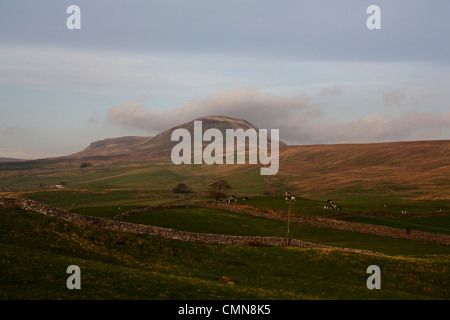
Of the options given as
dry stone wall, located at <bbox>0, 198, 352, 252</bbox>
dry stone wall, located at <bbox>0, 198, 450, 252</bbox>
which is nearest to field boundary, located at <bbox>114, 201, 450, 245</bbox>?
dry stone wall, located at <bbox>0, 198, 450, 252</bbox>

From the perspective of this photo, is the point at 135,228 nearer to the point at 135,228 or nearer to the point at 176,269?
the point at 135,228

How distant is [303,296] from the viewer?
→ 27.0m

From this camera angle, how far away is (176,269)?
34.8m

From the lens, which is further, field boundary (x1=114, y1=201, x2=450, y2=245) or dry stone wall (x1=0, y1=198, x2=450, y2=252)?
field boundary (x1=114, y1=201, x2=450, y2=245)

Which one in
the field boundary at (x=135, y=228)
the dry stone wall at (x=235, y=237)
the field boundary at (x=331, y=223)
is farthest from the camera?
the field boundary at (x=331, y=223)

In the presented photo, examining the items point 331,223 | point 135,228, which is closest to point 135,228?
point 135,228

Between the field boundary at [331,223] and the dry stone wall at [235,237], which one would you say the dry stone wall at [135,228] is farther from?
the field boundary at [331,223]

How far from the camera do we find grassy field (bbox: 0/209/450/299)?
23641mm

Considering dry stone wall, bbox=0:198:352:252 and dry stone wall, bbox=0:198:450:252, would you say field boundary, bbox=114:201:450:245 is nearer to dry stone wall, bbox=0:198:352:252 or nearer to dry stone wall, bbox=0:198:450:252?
dry stone wall, bbox=0:198:450:252

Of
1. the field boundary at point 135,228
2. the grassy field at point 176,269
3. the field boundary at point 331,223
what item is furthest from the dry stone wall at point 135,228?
the field boundary at point 331,223

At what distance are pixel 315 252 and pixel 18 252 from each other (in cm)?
3112

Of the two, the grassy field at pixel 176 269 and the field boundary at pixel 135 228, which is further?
the field boundary at pixel 135 228

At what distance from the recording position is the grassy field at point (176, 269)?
77.6ft
